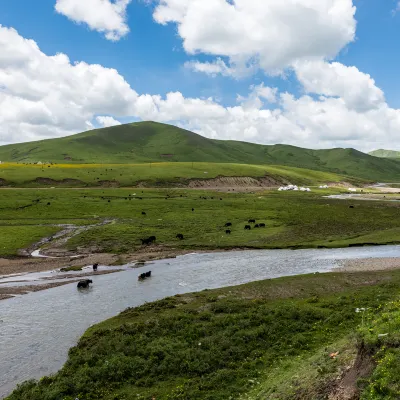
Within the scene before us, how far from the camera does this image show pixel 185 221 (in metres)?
73.6

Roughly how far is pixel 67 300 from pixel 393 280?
30292 millimetres

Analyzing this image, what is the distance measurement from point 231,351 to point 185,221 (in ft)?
175

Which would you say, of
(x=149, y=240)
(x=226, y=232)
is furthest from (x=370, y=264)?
(x=149, y=240)

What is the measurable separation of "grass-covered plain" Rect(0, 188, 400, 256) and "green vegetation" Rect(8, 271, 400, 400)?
90.8 ft

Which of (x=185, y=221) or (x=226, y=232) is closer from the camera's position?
(x=226, y=232)

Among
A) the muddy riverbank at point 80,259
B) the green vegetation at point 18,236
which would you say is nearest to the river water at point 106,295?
the muddy riverbank at point 80,259

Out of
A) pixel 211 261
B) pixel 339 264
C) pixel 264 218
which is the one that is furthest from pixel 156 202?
pixel 339 264

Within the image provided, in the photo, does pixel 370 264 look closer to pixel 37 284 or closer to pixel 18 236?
pixel 37 284

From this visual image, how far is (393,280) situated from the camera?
34.0m

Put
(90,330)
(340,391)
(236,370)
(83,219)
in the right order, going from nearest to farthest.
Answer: (340,391)
(236,370)
(90,330)
(83,219)

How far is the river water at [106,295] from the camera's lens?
2209 cm

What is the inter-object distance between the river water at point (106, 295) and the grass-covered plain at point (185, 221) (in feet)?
22.8

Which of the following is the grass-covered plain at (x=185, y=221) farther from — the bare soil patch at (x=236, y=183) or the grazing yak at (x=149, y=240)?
the bare soil patch at (x=236, y=183)

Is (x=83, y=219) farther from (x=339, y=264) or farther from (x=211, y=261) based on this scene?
(x=339, y=264)
